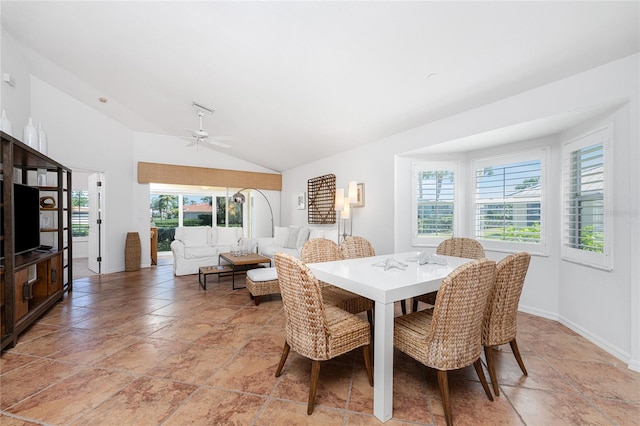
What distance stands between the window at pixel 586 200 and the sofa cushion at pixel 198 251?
5741mm

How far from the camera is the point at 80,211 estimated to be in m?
7.22

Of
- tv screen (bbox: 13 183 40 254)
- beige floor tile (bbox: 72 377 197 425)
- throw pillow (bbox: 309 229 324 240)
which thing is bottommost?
beige floor tile (bbox: 72 377 197 425)

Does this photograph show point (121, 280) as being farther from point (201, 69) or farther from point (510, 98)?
point (510, 98)

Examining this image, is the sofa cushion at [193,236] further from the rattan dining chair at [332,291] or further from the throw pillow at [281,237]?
the rattan dining chair at [332,291]

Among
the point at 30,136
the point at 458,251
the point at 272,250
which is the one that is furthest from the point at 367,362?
the point at 30,136

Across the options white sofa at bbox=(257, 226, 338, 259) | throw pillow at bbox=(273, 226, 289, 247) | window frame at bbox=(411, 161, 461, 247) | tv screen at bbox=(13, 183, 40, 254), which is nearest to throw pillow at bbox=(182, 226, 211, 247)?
white sofa at bbox=(257, 226, 338, 259)

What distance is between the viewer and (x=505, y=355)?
7.80 feet

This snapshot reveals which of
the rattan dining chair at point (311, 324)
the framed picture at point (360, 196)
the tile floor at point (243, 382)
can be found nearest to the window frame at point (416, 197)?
the framed picture at point (360, 196)

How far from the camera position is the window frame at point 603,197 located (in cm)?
244

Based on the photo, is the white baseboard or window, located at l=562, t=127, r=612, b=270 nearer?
the white baseboard

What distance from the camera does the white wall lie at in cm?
220

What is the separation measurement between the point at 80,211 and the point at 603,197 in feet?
33.2

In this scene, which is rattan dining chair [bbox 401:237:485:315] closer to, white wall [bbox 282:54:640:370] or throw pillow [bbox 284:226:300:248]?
white wall [bbox 282:54:640:370]

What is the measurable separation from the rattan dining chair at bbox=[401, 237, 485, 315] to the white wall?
1.00 m
